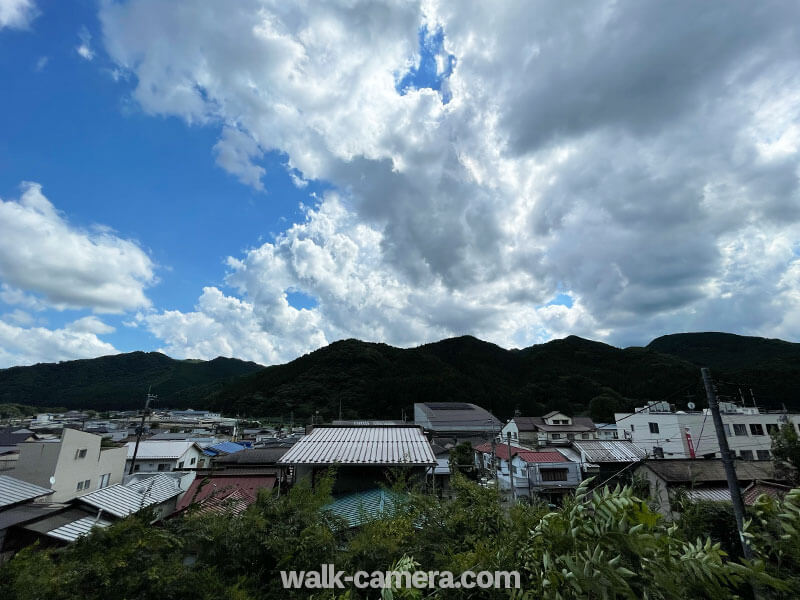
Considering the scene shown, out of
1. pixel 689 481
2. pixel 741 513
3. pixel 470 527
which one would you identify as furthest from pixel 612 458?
pixel 470 527

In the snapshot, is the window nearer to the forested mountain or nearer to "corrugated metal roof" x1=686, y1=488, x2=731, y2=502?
"corrugated metal roof" x1=686, y1=488, x2=731, y2=502

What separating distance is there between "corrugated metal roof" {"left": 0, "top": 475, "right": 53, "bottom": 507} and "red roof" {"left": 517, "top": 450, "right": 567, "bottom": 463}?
2873 cm

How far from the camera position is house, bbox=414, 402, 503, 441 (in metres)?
58.5

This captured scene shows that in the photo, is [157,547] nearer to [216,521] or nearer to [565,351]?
[216,521]

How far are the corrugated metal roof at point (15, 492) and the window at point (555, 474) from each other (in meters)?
29.3

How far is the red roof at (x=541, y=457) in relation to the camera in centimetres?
2886

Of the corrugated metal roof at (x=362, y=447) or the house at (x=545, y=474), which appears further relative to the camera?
the house at (x=545, y=474)

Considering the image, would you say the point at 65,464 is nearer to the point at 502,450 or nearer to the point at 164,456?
the point at 164,456

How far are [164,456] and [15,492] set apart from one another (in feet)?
76.0

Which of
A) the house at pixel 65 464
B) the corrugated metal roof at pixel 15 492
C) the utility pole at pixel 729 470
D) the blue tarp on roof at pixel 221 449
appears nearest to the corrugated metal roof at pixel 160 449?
the blue tarp on roof at pixel 221 449

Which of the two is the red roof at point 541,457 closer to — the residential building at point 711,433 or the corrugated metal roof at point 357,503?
the residential building at point 711,433

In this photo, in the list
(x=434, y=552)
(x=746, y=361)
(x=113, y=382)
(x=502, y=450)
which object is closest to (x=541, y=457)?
(x=502, y=450)

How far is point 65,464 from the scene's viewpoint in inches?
846

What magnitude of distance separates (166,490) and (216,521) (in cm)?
1515
